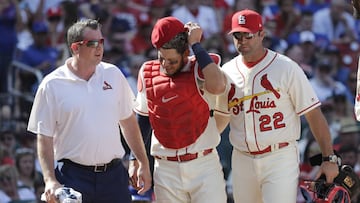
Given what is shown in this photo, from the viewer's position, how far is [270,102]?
695 centimetres

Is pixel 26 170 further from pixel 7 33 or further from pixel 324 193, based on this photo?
pixel 324 193

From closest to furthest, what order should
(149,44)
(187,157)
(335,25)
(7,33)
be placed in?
1. (187,157)
2. (7,33)
3. (149,44)
4. (335,25)

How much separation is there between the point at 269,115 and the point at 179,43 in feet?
2.80

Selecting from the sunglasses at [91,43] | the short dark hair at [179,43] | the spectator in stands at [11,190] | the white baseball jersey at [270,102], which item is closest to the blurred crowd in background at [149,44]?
the spectator in stands at [11,190]

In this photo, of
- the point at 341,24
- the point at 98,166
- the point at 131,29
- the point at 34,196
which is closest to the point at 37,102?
the point at 98,166

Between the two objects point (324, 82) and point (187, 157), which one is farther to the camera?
point (324, 82)

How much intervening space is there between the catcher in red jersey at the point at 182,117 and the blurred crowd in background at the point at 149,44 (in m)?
4.11

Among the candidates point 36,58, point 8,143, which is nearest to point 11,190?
point 8,143

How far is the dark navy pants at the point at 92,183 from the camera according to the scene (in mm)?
6945

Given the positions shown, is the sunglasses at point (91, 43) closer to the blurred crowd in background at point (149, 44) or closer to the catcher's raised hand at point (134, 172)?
the catcher's raised hand at point (134, 172)

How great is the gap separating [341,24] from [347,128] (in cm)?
305

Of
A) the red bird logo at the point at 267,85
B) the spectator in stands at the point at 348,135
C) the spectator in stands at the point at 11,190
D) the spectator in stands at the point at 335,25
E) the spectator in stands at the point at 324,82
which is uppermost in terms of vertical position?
the red bird logo at the point at 267,85

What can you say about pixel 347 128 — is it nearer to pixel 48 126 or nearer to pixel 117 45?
pixel 117 45

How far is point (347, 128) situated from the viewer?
11703 millimetres
